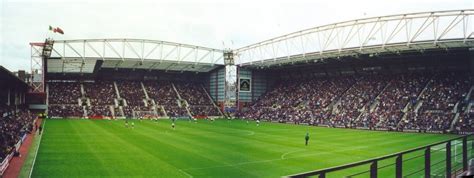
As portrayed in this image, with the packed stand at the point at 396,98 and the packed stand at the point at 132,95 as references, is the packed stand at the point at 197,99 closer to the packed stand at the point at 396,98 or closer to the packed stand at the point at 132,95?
the packed stand at the point at 132,95

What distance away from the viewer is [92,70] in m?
71.6

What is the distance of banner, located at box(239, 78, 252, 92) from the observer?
78.4 m

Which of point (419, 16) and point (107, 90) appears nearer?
point (419, 16)

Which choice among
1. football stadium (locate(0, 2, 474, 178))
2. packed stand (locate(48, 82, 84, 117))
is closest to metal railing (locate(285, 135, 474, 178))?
football stadium (locate(0, 2, 474, 178))

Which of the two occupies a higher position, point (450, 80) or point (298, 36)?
point (298, 36)

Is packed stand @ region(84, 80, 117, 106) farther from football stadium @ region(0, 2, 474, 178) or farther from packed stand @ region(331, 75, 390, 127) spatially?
packed stand @ region(331, 75, 390, 127)

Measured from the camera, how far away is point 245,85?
78688 mm

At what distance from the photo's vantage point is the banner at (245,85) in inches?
3086

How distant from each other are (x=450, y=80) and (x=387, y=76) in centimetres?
972

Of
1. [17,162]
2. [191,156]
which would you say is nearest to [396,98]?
[191,156]

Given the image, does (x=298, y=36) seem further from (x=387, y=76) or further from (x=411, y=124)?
(x=411, y=124)

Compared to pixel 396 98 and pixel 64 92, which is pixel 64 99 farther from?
pixel 396 98

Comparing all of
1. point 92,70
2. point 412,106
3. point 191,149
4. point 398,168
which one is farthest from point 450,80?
point 92,70

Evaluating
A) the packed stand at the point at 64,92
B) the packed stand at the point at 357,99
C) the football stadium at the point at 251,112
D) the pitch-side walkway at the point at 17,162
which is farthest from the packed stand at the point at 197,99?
the pitch-side walkway at the point at 17,162
